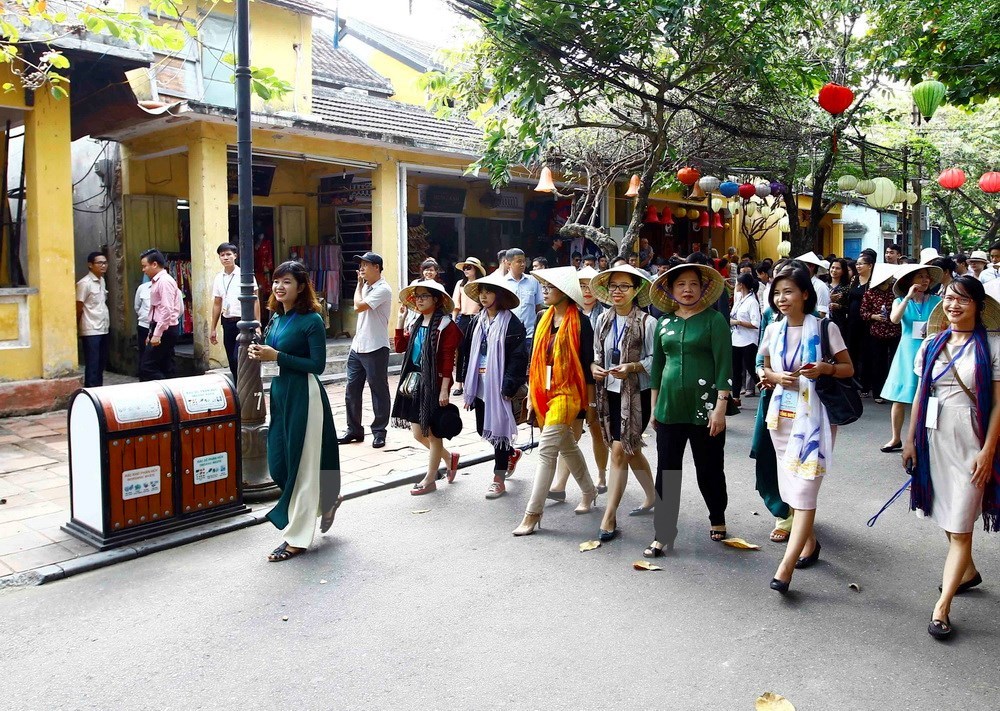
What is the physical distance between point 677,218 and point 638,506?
1744 cm

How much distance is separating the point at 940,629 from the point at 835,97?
8.23 meters

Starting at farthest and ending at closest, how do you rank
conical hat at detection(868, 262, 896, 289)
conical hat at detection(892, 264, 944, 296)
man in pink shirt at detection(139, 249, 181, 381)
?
man in pink shirt at detection(139, 249, 181, 381), conical hat at detection(868, 262, 896, 289), conical hat at detection(892, 264, 944, 296)

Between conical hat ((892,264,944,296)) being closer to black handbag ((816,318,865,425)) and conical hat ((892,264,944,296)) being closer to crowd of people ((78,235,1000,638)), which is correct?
Answer: crowd of people ((78,235,1000,638))

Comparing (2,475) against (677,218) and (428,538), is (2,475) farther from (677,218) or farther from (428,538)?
(677,218)

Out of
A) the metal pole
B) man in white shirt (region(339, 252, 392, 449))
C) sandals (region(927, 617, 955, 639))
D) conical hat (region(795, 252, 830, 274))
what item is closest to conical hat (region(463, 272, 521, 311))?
the metal pole

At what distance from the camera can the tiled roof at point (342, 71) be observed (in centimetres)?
1925

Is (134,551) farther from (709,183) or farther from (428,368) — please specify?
(709,183)

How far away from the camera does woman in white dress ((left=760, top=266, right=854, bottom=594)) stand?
14.8 feet

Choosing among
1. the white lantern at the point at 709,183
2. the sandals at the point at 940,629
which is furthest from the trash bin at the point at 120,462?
the white lantern at the point at 709,183

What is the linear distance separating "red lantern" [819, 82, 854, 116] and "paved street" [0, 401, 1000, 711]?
254 inches

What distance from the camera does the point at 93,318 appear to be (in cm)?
1012

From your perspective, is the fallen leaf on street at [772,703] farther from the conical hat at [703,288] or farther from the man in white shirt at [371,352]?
the man in white shirt at [371,352]

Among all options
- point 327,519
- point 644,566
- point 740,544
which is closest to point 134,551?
point 327,519

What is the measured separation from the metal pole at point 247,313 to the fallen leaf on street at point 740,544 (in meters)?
3.33
